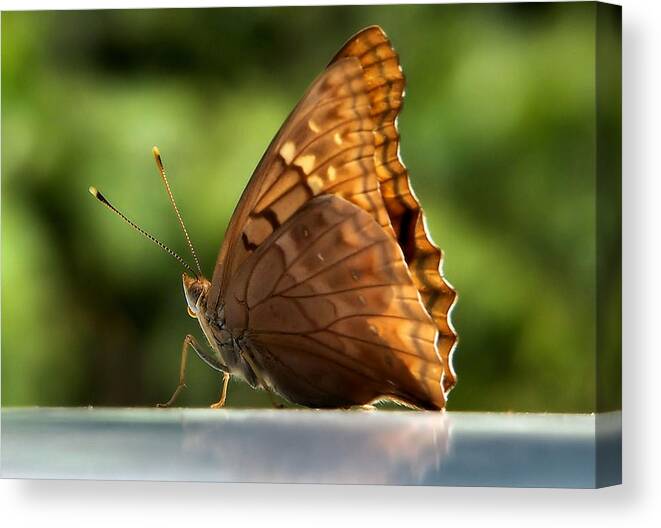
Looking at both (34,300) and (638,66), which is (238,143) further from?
(638,66)

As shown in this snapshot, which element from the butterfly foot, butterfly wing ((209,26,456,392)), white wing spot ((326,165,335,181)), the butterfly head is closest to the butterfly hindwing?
butterfly wing ((209,26,456,392))

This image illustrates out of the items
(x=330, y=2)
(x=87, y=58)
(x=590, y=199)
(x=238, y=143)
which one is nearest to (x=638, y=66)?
(x=590, y=199)

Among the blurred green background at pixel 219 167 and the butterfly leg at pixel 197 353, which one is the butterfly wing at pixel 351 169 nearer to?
the butterfly leg at pixel 197 353

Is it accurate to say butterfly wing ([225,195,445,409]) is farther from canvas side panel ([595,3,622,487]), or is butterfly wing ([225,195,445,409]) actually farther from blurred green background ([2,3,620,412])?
canvas side panel ([595,3,622,487])

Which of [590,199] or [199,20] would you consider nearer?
[590,199]

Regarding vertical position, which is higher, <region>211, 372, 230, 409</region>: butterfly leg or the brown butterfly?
the brown butterfly

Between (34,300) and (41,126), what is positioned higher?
(41,126)

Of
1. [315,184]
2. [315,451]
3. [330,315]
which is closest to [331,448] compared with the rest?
[315,451]
